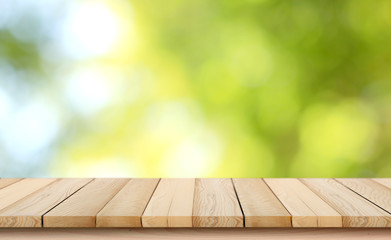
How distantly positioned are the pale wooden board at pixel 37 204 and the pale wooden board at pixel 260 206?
19.8 inches

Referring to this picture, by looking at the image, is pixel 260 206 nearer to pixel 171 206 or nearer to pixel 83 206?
pixel 171 206

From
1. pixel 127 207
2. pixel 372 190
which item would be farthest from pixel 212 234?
pixel 372 190

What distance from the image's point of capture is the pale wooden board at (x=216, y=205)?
1207 millimetres

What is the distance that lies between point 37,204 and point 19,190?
245 millimetres

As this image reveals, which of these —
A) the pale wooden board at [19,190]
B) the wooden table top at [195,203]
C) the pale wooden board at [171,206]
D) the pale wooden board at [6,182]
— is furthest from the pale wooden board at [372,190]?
the pale wooden board at [6,182]

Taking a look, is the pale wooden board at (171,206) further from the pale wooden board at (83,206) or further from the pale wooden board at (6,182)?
the pale wooden board at (6,182)

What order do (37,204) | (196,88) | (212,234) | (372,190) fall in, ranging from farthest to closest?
1. (196,88)
2. (372,190)
3. (37,204)
4. (212,234)

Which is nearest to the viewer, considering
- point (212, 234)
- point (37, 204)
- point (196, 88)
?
point (212, 234)

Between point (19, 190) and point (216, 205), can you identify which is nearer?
point (216, 205)

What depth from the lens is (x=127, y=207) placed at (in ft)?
4.26

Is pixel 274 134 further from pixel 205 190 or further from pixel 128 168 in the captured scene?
pixel 205 190

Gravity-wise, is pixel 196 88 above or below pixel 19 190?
above

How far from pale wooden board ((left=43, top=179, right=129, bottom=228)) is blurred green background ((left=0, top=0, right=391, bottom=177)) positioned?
0.88 m

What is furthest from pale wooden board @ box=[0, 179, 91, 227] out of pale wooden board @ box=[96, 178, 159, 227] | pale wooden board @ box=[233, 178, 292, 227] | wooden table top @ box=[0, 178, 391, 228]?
pale wooden board @ box=[233, 178, 292, 227]
